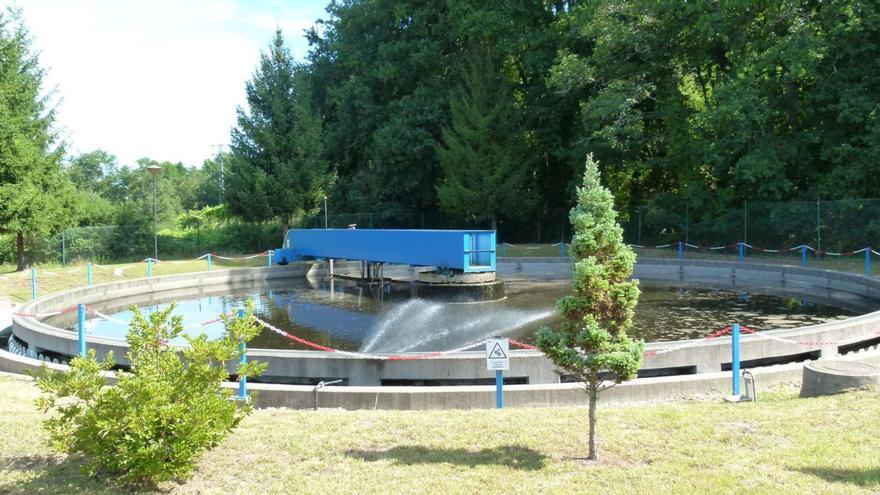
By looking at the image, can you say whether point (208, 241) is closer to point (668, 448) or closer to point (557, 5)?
point (557, 5)

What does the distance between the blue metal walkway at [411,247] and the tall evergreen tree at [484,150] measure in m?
11.2

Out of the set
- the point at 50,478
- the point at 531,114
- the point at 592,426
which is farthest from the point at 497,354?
the point at 531,114

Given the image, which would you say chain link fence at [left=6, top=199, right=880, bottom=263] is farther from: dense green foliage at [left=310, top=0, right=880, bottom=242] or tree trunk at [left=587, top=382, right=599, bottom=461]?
tree trunk at [left=587, top=382, right=599, bottom=461]

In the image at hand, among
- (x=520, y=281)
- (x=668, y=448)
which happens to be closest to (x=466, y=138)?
(x=520, y=281)

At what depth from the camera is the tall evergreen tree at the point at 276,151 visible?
36219mm

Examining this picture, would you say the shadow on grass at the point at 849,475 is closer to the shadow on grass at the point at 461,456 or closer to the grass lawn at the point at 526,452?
the grass lawn at the point at 526,452

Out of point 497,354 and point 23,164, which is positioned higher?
point 23,164

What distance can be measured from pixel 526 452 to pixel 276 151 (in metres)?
32.6

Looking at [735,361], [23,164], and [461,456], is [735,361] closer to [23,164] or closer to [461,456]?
[461,456]

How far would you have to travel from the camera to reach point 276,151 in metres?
36.8

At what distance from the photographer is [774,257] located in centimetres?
2925

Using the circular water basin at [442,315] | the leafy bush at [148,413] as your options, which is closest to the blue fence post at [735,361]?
the circular water basin at [442,315]

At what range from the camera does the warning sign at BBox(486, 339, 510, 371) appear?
796 centimetres

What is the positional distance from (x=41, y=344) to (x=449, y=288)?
10950 millimetres
